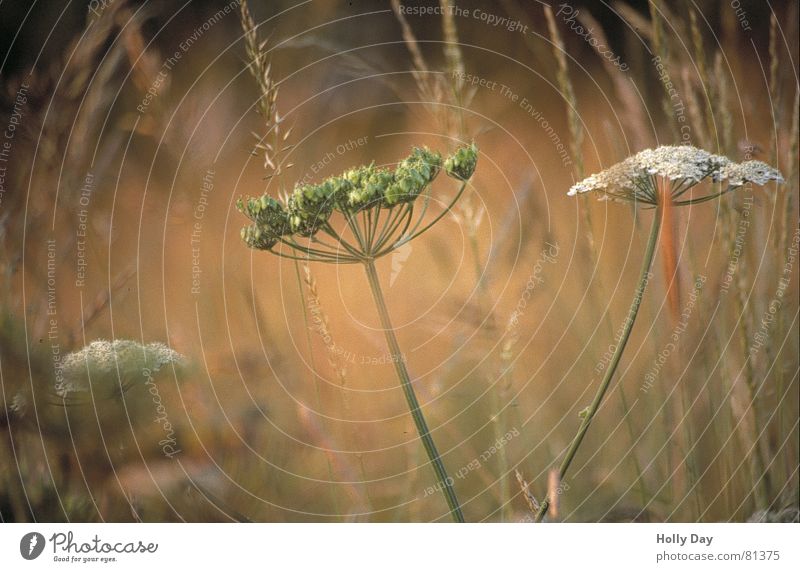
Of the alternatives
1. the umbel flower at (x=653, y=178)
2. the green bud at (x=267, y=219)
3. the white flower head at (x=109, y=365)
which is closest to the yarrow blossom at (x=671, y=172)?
the umbel flower at (x=653, y=178)

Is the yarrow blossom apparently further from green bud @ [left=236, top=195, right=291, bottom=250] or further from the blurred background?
green bud @ [left=236, top=195, right=291, bottom=250]

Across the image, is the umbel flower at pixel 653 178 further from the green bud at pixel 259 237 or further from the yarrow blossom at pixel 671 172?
the green bud at pixel 259 237

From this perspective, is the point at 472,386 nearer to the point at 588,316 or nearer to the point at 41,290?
the point at 588,316

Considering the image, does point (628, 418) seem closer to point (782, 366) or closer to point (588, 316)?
point (588, 316)

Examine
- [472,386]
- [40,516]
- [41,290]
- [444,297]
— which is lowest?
[40,516]

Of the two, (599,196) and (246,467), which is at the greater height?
(599,196)

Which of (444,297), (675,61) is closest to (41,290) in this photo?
(444,297)

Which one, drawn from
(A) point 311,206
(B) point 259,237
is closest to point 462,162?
(A) point 311,206
